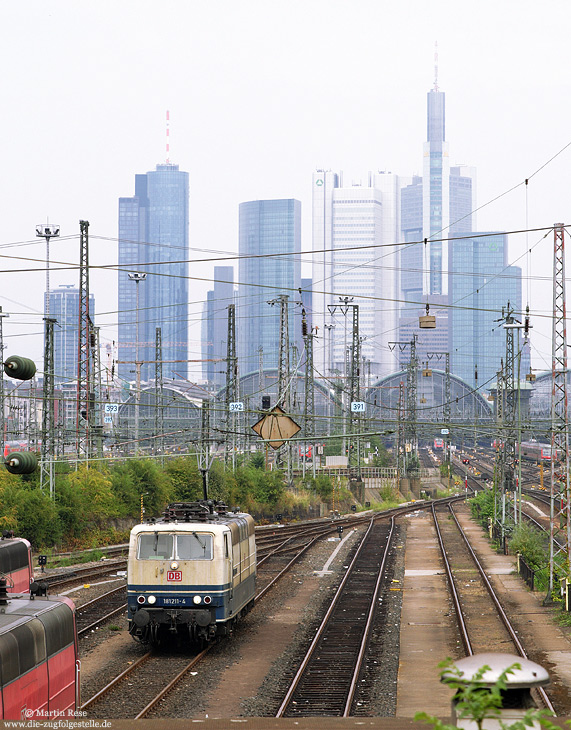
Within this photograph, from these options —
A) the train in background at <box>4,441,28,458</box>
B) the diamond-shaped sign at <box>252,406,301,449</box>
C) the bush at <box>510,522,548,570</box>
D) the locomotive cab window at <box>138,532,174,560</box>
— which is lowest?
the bush at <box>510,522,548,570</box>

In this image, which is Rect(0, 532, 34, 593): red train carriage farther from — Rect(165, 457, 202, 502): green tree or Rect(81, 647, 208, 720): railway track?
Rect(165, 457, 202, 502): green tree

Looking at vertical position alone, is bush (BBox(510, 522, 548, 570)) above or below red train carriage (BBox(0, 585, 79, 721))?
below

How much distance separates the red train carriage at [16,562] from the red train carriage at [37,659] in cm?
890

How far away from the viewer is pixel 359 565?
3484cm

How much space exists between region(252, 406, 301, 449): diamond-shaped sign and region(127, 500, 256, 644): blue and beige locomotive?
605 centimetres

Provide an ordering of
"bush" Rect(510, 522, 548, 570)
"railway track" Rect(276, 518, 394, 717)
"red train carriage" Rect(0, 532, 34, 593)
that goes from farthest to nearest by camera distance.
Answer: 1. "bush" Rect(510, 522, 548, 570)
2. "red train carriage" Rect(0, 532, 34, 593)
3. "railway track" Rect(276, 518, 394, 717)

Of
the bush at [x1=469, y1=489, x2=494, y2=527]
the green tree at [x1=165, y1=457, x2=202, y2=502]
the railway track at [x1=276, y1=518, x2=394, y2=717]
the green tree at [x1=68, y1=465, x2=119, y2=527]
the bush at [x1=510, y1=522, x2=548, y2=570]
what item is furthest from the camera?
the green tree at [x1=165, y1=457, x2=202, y2=502]

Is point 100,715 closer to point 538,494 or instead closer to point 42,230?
point 42,230

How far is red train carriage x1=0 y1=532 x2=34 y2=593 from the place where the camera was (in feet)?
70.5

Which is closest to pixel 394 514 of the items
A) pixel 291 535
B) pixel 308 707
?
pixel 291 535

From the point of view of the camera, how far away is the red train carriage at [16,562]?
21.5 m

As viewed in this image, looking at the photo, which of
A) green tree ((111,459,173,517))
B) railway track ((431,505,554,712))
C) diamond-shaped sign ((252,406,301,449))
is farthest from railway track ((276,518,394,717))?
green tree ((111,459,173,517))

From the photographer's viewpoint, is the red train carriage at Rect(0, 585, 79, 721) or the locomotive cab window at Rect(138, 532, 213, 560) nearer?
the red train carriage at Rect(0, 585, 79, 721)

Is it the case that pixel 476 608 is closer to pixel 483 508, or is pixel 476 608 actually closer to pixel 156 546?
pixel 156 546
